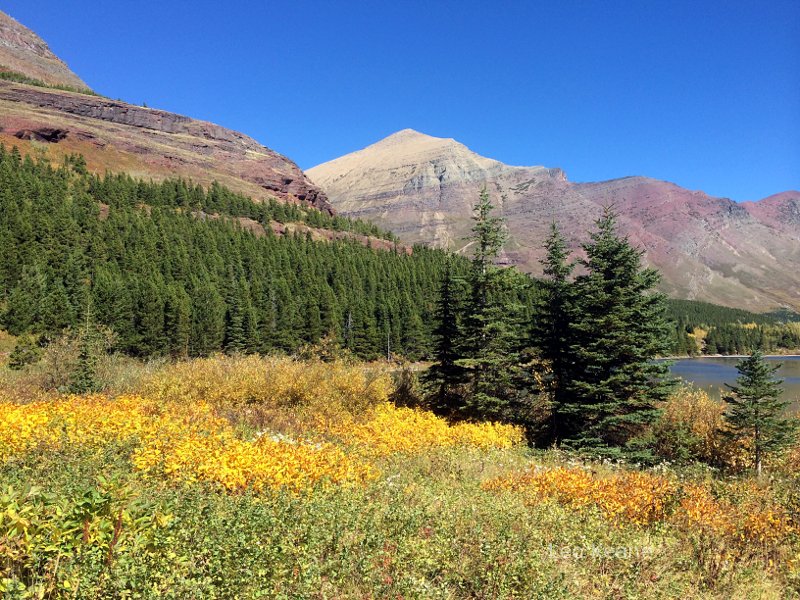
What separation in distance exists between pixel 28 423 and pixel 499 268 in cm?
1686

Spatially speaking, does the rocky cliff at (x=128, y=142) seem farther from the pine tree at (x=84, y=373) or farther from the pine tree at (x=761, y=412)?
the pine tree at (x=761, y=412)

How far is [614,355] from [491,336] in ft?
16.3

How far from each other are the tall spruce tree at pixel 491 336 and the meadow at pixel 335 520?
6.49 metres

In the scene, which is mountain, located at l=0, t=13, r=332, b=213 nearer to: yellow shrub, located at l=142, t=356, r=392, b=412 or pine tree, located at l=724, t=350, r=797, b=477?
yellow shrub, located at l=142, t=356, r=392, b=412

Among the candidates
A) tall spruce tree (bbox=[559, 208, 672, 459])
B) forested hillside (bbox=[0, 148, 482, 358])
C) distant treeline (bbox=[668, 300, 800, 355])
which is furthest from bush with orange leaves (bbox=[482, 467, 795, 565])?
distant treeline (bbox=[668, 300, 800, 355])

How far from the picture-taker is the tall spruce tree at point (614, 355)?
56.9 ft

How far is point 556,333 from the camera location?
20422 millimetres

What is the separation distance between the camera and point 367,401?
1825 centimetres

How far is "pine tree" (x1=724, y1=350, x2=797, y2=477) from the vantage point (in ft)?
54.3

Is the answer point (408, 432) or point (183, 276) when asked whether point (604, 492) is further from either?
point (183, 276)

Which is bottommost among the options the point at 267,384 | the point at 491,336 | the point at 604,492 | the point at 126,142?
the point at 604,492

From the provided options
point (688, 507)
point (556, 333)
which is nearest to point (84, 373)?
point (688, 507)

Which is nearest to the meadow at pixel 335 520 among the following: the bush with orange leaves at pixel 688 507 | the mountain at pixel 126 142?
the bush with orange leaves at pixel 688 507

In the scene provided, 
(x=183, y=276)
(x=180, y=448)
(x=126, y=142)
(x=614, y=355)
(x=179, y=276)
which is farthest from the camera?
(x=126, y=142)
